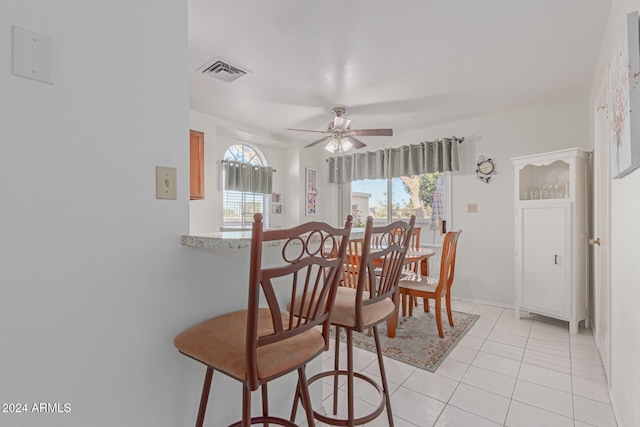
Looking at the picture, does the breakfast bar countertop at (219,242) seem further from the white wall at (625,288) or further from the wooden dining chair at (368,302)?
the white wall at (625,288)

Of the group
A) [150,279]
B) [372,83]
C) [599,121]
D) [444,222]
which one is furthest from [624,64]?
[444,222]

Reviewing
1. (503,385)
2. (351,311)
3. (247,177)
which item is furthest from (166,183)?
(247,177)

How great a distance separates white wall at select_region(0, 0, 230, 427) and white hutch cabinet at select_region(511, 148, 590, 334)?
3301mm

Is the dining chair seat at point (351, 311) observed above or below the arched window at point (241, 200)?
below

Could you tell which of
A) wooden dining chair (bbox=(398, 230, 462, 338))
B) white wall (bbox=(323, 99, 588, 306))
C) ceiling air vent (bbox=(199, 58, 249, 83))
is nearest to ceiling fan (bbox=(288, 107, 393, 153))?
ceiling air vent (bbox=(199, 58, 249, 83))

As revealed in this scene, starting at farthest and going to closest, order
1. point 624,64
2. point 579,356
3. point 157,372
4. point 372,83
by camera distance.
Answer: point 372,83 < point 579,356 < point 624,64 < point 157,372

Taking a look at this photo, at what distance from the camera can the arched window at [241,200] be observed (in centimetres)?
460

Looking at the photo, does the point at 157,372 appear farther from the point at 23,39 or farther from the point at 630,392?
the point at 630,392

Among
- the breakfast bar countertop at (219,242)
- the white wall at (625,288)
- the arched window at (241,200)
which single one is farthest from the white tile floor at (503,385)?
the arched window at (241,200)

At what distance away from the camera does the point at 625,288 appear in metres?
1.45

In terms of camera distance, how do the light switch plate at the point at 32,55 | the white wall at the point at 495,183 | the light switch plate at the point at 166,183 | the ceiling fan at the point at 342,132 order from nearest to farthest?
the light switch plate at the point at 32,55, the light switch plate at the point at 166,183, the ceiling fan at the point at 342,132, the white wall at the point at 495,183

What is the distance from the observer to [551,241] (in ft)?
9.78

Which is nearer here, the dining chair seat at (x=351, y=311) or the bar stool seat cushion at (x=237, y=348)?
the bar stool seat cushion at (x=237, y=348)

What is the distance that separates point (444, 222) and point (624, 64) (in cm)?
297
